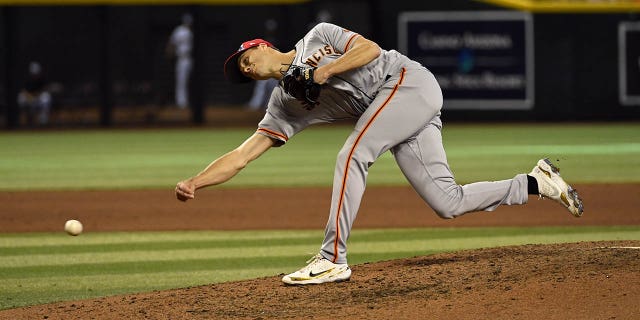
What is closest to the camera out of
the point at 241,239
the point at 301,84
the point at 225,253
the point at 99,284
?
the point at 301,84

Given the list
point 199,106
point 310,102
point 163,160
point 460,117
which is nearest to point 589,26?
point 460,117

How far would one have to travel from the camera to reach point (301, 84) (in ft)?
17.1

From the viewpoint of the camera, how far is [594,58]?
2120 centimetres

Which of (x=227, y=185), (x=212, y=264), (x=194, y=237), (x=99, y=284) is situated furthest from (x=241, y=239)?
(x=227, y=185)

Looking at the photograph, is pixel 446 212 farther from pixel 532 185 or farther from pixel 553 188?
pixel 553 188

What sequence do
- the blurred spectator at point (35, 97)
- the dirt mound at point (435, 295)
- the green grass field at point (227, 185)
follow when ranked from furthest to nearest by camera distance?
the blurred spectator at point (35, 97)
the green grass field at point (227, 185)
the dirt mound at point (435, 295)

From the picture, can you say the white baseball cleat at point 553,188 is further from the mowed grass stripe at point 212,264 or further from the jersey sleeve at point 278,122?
the mowed grass stripe at point 212,264

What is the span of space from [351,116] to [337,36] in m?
0.47

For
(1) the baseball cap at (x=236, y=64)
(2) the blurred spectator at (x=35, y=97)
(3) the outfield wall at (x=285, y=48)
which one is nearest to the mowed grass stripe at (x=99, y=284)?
(1) the baseball cap at (x=236, y=64)

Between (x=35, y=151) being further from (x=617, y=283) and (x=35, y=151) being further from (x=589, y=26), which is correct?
(x=617, y=283)

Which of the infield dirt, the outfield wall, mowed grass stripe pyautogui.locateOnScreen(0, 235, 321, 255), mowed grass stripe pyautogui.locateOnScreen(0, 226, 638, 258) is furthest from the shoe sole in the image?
the outfield wall

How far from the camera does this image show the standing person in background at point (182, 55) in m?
24.1

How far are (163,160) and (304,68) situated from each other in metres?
10.5

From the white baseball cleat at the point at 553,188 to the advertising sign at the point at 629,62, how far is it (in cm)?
1593
